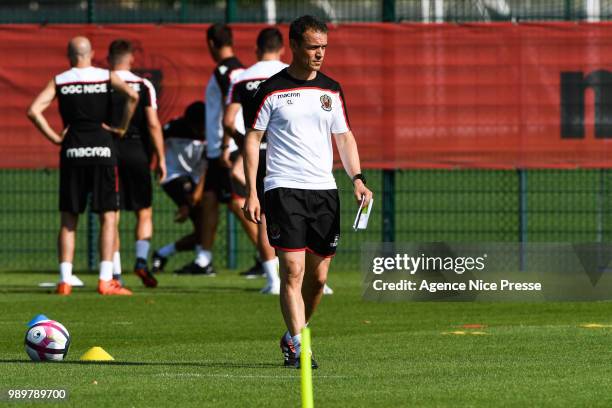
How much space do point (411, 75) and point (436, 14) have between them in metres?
0.76

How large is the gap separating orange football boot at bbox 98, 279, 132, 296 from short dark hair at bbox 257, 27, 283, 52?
269cm

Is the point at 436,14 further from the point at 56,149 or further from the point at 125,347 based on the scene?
the point at 125,347

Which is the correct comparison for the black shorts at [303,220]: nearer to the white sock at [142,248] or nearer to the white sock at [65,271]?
the white sock at [65,271]

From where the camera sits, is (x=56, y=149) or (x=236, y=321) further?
(x=56, y=149)

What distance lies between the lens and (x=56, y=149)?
56.8 ft

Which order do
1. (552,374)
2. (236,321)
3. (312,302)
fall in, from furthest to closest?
(236,321) < (312,302) < (552,374)

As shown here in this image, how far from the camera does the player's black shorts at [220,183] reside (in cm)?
1567

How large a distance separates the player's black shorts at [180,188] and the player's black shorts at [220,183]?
2.07ft

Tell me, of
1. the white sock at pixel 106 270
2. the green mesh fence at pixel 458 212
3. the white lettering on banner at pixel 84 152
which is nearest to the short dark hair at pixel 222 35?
the white lettering on banner at pixel 84 152

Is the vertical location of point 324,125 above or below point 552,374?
above

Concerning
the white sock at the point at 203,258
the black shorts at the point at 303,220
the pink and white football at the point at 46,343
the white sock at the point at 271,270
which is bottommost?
the white sock at the point at 203,258

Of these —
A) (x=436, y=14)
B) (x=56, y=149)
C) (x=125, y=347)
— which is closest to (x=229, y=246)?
(x=56, y=149)

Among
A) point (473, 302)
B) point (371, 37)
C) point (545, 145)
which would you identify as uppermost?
point (371, 37)

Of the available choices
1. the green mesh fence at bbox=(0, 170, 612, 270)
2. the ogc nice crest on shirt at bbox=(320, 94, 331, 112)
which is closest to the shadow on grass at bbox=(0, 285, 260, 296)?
the green mesh fence at bbox=(0, 170, 612, 270)
